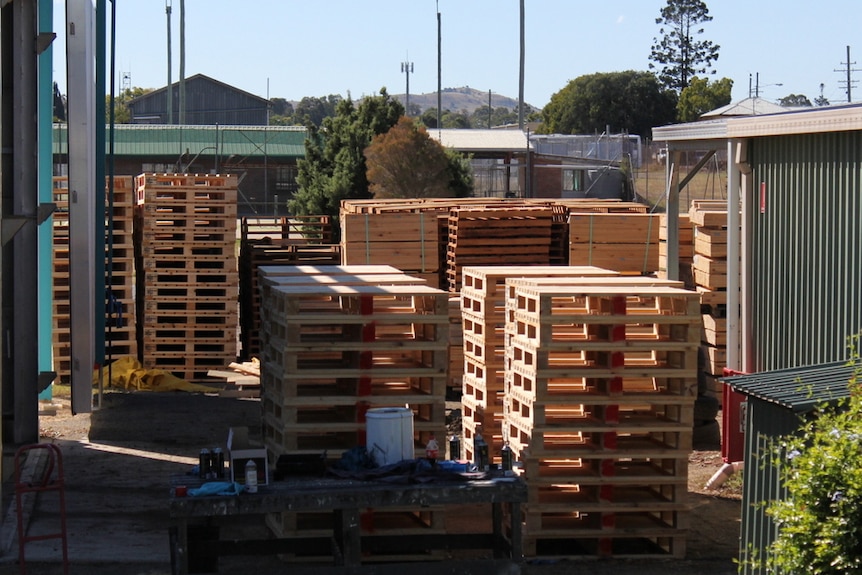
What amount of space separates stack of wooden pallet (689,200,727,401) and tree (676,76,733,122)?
58.0m

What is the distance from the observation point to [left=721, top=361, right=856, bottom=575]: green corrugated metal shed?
7.32 metres

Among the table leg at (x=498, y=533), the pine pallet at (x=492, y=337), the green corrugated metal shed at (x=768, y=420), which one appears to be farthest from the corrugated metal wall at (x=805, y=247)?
the table leg at (x=498, y=533)

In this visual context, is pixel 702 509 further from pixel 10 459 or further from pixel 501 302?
pixel 10 459

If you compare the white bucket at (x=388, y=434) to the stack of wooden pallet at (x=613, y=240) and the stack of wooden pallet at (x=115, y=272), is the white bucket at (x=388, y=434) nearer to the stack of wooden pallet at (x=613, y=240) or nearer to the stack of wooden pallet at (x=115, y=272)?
the stack of wooden pallet at (x=115, y=272)

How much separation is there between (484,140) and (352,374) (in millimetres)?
49263

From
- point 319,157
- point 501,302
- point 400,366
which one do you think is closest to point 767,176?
point 501,302

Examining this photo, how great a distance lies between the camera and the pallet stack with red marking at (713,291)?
1514cm

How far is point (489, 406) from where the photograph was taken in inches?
456

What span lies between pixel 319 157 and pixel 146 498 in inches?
1171

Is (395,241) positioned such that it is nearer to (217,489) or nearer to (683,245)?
(683,245)

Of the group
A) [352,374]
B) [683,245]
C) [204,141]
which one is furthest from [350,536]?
[204,141]

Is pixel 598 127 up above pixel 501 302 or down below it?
above

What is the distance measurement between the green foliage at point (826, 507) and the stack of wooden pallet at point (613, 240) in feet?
43.0

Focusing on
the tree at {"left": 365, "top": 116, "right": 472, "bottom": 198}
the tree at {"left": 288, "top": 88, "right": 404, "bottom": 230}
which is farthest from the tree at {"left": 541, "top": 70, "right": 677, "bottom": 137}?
the tree at {"left": 365, "top": 116, "right": 472, "bottom": 198}
